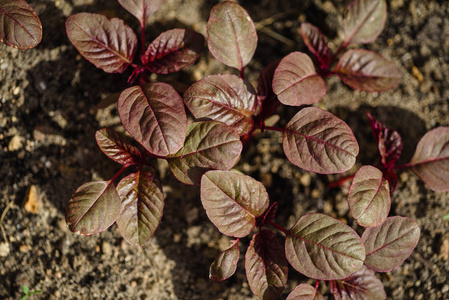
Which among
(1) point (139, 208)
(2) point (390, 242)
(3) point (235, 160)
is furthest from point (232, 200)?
(2) point (390, 242)

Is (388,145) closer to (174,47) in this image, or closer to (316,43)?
(316,43)

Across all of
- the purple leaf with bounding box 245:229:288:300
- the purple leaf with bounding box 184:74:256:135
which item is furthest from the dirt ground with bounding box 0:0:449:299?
the purple leaf with bounding box 184:74:256:135

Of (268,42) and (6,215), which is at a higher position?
(268,42)

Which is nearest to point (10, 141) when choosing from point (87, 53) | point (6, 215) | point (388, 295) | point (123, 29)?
point (6, 215)

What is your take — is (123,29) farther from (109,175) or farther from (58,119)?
(109,175)

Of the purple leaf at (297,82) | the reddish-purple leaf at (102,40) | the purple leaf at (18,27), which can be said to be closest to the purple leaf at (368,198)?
the purple leaf at (297,82)
